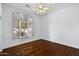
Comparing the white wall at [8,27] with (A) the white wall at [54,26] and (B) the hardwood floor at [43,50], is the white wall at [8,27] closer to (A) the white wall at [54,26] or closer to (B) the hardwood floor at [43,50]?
(A) the white wall at [54,26]

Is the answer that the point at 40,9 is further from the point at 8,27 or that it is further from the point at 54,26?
the point at 8,27

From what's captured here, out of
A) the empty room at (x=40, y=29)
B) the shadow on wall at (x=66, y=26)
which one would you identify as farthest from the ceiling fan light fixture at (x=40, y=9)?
the shadow on wall at (x=66, y=26)

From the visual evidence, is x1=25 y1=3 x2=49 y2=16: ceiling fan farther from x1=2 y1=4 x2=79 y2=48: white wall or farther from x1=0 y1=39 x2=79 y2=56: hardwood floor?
x1=0 y1=39 x2=79 y2=56: hardwood floor

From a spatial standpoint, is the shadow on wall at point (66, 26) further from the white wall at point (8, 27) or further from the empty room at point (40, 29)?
the white wall at point (8, 27)

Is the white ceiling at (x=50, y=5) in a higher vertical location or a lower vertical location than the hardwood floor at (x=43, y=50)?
higher

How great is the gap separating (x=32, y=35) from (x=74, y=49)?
0.66m

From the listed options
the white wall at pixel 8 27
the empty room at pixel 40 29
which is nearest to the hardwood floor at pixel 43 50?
the empty room at pixel 40 29

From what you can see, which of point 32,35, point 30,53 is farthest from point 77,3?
point 30,53

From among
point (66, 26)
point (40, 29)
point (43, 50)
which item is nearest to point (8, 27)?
point (40, 29)

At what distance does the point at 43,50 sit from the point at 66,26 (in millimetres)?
501

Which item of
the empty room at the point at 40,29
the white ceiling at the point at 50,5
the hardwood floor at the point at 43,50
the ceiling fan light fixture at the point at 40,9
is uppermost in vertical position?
the white ceiling at the point at 50,5

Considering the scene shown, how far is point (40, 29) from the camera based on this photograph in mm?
1698

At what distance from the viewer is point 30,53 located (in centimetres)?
170

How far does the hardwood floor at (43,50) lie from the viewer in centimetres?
168
